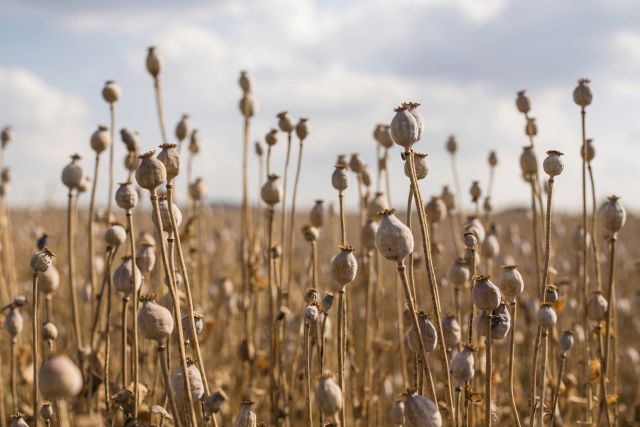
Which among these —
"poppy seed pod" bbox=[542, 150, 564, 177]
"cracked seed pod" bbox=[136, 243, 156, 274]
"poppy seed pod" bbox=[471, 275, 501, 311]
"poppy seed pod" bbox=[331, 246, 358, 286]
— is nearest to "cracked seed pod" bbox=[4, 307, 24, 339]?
"cracked seed pod" bbox=[136, 243, 156, 274]

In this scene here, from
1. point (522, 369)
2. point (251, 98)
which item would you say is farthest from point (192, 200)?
point (522, 369)

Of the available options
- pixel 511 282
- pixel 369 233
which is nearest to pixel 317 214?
pixel 369 233

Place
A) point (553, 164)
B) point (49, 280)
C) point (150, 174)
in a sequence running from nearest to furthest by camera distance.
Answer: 1. point (150, 174)
2. point (553, 164)
3. point (49, 280)

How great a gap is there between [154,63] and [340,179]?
101cm

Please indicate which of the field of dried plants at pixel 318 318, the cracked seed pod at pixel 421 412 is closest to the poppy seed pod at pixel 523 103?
the field of dried plants at pixel 318 318

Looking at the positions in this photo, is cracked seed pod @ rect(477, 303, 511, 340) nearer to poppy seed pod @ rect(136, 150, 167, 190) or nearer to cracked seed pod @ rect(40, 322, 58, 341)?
poppy seed pod @ rect(136, 150, 167, 190)

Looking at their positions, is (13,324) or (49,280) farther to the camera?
(49,280)

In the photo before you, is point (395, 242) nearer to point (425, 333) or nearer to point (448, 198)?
point (425, 333)

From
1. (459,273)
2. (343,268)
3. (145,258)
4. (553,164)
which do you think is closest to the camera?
(343,268)

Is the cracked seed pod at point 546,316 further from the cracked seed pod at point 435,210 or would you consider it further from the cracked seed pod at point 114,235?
the cracked seed pod at point 114,235

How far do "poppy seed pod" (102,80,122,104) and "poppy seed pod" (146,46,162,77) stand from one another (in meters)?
0.15

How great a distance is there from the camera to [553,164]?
1.65 m

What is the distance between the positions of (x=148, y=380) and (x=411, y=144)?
211 cm

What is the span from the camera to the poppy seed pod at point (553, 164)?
1.64 metres
